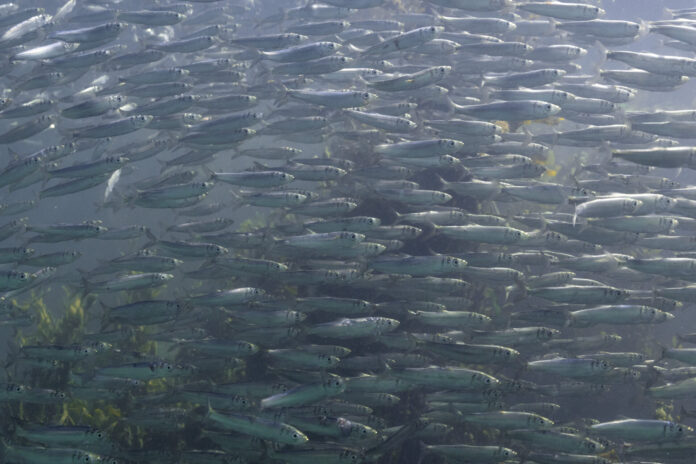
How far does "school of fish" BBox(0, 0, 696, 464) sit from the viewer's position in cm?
529

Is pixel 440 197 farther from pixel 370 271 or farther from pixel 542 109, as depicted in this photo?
pixel 542 109

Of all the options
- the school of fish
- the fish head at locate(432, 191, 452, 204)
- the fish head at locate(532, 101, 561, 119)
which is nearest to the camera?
the school of fish

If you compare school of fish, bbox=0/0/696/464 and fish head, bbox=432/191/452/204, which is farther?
fish head, bbox=432/191/452/204

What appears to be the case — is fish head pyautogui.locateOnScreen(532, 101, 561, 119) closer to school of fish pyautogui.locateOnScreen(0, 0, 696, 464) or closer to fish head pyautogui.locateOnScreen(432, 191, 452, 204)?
school of fish pyautogui.locateOnScreen(0, 0, 696, 464)

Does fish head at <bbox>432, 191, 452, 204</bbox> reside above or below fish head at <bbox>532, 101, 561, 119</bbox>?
below

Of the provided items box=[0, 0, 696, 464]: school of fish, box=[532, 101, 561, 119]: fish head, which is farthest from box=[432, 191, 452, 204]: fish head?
box=[532, 101, 561, 119]: fish head

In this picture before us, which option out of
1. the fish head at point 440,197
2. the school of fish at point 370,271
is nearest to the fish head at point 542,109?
the school of fish at point 370,271

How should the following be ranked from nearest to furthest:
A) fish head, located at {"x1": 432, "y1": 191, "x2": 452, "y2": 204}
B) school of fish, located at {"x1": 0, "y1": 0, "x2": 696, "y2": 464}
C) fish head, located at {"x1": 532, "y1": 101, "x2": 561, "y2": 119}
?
school of fish, located at {"x1": 0, "y1": 0, "x2": 696, "y2": 464} < fish head, located at {"x1": 532, "y1": 101, "x2": 561, "y2": 119} < fish head, located at {"x1": 432, "y1": 191, "x2": 452, "y2": 204}

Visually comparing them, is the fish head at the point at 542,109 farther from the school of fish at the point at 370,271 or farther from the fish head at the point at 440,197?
the fish head at the point at 440,197

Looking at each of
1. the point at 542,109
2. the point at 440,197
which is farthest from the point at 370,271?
the point at 542,109

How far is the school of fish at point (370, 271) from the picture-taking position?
208 inches

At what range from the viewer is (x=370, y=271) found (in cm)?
718

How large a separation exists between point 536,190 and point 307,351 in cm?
385

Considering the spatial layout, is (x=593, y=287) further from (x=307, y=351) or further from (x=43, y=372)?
(x=43, y=372)
